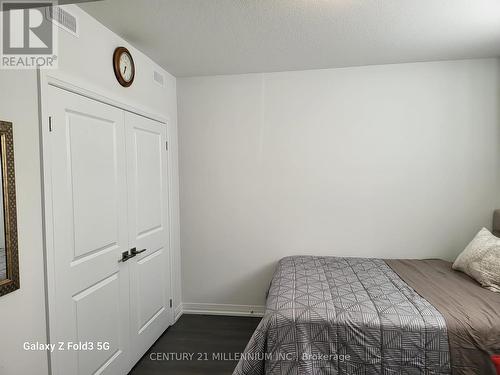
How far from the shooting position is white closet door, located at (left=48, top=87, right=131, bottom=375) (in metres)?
1.59

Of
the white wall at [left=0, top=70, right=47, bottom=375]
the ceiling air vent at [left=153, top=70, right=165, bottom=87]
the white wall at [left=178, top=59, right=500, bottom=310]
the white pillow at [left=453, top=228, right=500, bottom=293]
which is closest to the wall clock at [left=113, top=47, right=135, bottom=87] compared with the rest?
the ceiling air vent at [left=153, top=70, right=165, bottom=87]

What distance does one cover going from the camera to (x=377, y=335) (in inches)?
67.9

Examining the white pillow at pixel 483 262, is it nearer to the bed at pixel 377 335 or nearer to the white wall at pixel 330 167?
the bed at pixel 377 335

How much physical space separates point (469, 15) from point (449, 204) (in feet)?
5.51

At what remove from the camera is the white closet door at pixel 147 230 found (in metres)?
2.31

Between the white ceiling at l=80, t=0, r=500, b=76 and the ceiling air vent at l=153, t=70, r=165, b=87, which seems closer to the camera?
the white ceiling at l=80, t=0, r=500, b=76

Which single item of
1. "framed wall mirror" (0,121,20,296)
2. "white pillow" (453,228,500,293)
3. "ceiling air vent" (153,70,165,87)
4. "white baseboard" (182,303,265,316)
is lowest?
"white baseboard" (182,303,265,316)

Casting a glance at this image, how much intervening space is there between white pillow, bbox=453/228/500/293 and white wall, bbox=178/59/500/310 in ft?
1.43

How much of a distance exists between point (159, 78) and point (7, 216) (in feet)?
6.18

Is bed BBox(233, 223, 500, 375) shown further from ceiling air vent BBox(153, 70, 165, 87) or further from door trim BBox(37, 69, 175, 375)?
ceiling air vent BBox(153, 70, 165, 87)

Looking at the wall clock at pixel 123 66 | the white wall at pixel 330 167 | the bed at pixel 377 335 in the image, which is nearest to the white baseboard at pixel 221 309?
the white wall at pixel 330 167

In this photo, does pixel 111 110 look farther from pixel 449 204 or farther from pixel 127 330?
pixel 449 204

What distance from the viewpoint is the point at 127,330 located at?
7.32 feet

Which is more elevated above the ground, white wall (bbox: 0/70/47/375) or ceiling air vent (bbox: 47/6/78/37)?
ceiling air vent (bbox: 47/6/78/37)
